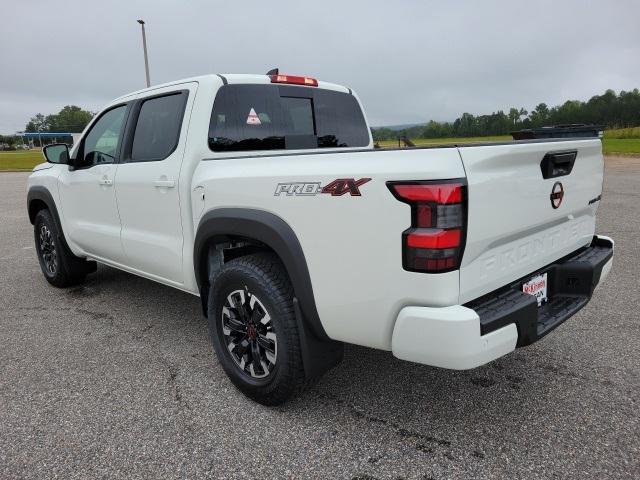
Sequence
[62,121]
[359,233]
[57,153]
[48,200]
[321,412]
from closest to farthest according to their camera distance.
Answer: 1. [359,233]
2. [321,412]
3. [57,153]
4. [48,200]
5. [62,121]

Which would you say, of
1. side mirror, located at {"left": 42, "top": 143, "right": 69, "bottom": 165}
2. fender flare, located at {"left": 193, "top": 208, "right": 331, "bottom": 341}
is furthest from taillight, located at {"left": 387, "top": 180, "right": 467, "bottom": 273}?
side mirror, located at {"left": 42, "top": 143, "right": 69, "bottom": 165}

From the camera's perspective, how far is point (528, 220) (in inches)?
91.4

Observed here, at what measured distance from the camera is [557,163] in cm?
243

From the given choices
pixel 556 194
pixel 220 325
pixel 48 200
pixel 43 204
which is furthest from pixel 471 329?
pixel 43 204

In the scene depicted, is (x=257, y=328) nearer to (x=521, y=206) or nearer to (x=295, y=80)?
(x=521, y=206)

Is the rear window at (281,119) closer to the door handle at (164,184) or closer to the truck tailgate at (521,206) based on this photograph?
the door handle at (164,184)

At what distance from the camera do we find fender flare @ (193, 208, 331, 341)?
2.37 meters

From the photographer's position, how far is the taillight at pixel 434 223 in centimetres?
192

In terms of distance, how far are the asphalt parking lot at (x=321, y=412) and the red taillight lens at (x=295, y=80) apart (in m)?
1.96

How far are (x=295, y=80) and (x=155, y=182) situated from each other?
1.24m

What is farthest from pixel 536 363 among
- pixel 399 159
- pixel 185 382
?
pixel 185 382

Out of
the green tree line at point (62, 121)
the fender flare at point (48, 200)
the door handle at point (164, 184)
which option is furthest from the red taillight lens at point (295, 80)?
the green tree line at point (62, 121)

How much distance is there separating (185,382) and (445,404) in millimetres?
1583

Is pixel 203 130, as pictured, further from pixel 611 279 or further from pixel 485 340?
pixel 611 279
